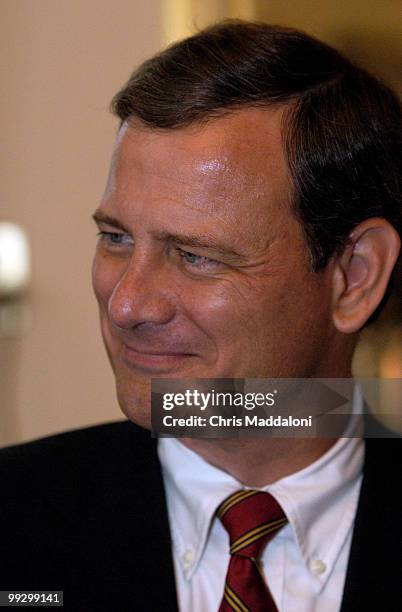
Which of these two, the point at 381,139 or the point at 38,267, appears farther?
the point at 38,267

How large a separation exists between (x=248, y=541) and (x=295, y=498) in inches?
3.3

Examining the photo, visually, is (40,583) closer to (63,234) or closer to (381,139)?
(381,139)

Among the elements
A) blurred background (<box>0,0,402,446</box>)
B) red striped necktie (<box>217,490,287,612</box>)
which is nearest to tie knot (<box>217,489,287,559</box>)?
red striped necktie (<box>217,490,287,612</box>)

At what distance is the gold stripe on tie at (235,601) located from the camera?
95 centimetres

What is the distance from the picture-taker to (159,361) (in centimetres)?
98

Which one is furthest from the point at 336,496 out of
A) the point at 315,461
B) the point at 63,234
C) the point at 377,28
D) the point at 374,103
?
the point at 63,234

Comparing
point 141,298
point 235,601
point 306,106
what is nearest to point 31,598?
point 235,601

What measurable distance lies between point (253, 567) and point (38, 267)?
105 centimetres

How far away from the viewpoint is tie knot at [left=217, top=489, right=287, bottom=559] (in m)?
0.99

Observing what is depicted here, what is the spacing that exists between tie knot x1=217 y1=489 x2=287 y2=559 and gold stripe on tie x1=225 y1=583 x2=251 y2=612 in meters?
0.04

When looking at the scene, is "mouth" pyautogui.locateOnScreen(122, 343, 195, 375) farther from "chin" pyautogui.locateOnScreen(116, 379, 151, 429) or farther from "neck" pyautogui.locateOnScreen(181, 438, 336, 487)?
A: "neck" pyautogui.locateOnScreen(181, 438, 336, 487)

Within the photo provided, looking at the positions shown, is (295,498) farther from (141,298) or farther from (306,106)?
(306,106)

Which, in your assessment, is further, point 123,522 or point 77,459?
point 77,459

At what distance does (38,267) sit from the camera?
1.88 meters
